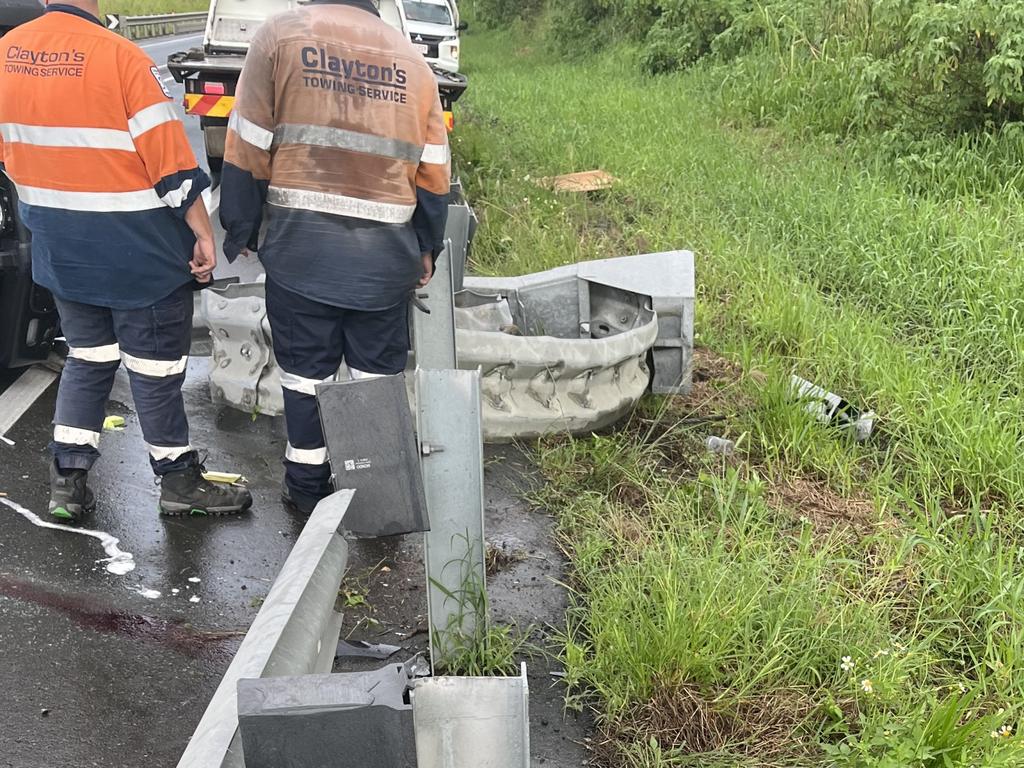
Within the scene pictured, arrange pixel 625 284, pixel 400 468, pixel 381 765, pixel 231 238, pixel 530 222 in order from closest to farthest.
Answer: pixel 381 765, pixel 400 468, pixel 231 238, pixel 625 284, pixel 530 222

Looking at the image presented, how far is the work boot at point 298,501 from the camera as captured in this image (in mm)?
3588

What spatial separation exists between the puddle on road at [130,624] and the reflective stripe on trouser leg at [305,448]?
760 millimetres

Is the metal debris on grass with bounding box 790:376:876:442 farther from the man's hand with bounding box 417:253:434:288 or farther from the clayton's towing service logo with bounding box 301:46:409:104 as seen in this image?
the clayton's towing service logo with bounding box 301:46:409:104

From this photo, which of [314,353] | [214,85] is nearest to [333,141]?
[314,353]

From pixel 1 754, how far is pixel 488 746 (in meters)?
1.38

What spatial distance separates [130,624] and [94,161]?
1.45m

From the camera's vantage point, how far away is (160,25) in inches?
1226

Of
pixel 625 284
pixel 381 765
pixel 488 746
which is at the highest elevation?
pixel 381 765

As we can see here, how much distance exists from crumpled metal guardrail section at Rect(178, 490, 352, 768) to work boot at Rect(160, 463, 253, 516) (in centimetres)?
140

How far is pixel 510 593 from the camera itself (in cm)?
319

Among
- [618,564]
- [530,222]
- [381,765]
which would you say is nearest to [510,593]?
[618,564]

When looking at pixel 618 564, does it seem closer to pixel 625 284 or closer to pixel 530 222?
pixel 625 284

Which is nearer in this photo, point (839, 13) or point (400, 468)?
point (400, 468)

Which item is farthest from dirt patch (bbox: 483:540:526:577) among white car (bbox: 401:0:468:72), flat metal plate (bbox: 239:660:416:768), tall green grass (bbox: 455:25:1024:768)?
white car (bbox: 401:0:468:72)
